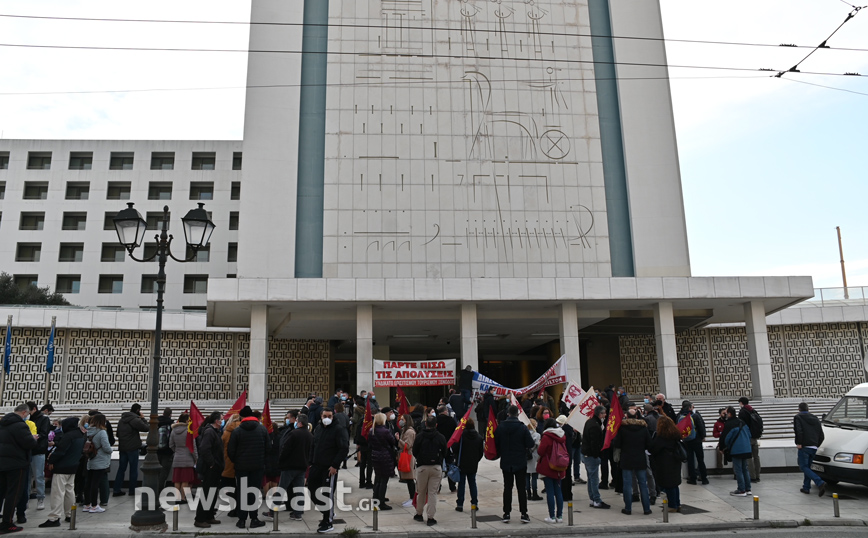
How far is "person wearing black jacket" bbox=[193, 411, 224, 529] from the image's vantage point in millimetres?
10094

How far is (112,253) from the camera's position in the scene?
53594 mm

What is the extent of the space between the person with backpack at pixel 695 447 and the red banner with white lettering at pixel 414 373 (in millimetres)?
12023

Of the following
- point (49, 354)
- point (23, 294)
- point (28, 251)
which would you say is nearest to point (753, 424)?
point (49, 354)

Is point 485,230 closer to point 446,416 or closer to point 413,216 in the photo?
point 413,216

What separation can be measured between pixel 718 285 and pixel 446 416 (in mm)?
20095

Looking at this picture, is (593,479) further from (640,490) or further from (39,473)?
(39,473)

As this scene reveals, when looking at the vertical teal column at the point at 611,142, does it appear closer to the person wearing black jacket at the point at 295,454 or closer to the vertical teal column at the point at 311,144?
the vertical teal column at the point at 311,144

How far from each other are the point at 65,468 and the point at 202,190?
48039 millimetres

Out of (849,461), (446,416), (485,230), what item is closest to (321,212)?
(485,230)

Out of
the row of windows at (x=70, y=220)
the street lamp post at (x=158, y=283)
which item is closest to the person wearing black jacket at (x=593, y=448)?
the street lamp post at (x=158, y=283)

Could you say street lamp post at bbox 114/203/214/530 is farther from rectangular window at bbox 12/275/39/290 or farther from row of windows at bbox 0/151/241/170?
rectangular window at bbox 12/275/39/290

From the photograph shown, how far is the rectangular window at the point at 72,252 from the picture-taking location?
52.9 metres

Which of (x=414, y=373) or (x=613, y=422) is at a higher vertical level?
(x=414, y=373)

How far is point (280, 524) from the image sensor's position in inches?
408
